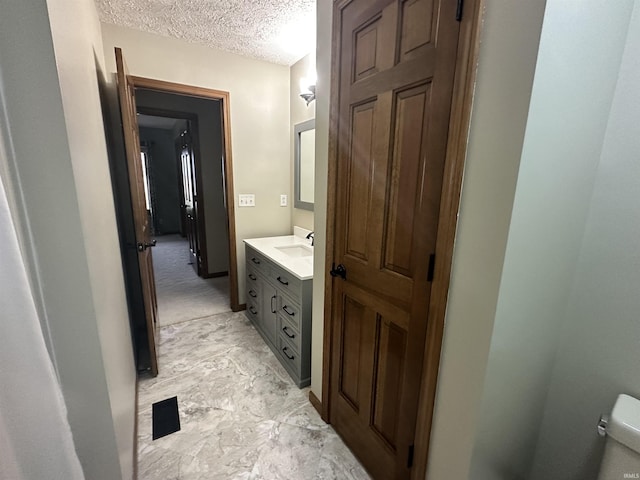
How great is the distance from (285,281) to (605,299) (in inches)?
63.8

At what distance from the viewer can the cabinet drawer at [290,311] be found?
193cm

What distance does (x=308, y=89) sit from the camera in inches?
95.3

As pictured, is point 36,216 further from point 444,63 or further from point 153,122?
point 153,122

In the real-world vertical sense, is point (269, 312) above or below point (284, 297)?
below

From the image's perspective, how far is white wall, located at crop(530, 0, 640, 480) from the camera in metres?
0.94

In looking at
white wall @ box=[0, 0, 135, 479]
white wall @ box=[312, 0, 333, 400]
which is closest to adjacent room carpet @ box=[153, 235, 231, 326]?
white wall @ box=[312, 0, 333, 400]

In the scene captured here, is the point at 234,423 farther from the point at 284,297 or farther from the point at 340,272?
the point at 340,272

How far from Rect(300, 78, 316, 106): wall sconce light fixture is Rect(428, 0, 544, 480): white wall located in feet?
5.96

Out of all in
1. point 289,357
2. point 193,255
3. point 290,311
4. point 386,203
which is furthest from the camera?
point 193,255

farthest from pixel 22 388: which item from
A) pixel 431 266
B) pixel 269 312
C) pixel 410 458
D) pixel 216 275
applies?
pixel 216 275

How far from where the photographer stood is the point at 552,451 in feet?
4.05

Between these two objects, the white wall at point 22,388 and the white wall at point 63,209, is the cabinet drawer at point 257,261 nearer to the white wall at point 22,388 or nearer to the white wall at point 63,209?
the white wall at point 63,209

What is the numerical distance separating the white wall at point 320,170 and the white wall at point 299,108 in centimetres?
105

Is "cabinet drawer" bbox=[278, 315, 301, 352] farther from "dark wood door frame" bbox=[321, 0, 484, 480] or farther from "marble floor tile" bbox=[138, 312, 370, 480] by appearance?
"dark wood door frame" bbox=[321, 0, 484, 480]
